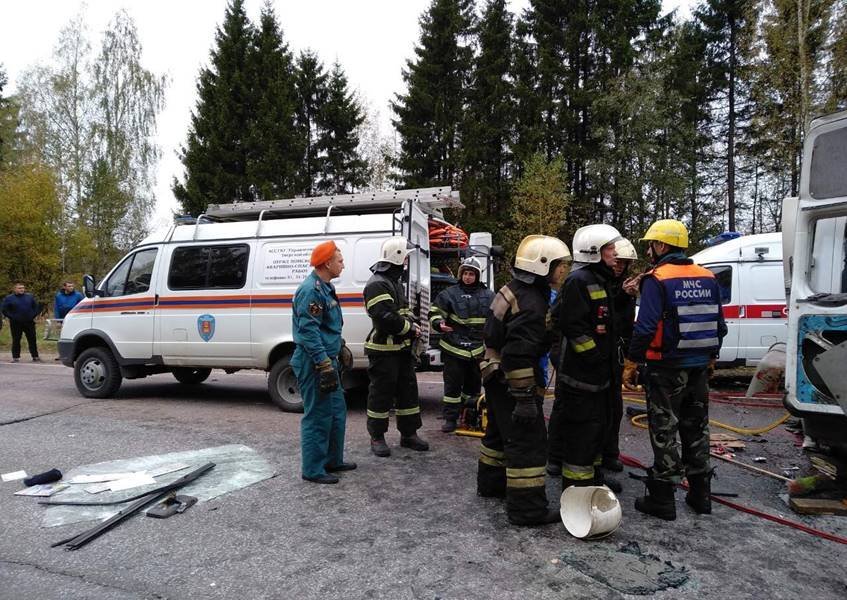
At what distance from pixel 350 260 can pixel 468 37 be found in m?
23.9

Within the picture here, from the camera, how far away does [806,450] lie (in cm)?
419

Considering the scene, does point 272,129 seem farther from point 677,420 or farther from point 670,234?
point 677,420

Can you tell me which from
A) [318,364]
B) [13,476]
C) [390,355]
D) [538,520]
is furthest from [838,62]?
[13,476]

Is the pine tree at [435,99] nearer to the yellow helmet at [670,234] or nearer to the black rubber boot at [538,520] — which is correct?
the yellow helmet at [670,234]

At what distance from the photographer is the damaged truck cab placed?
3.41m

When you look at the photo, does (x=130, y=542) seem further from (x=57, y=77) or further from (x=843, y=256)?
(x=57, y=77)

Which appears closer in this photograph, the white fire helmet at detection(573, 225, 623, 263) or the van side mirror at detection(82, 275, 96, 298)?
the white fire helmet at detection(573, 225, 623, 263)

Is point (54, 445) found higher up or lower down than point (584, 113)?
lower down

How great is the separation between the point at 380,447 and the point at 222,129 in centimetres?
2458

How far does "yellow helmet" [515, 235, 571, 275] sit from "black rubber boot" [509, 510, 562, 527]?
1.59 meters

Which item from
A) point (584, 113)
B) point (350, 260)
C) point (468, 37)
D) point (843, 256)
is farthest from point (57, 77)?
point (843, 256)

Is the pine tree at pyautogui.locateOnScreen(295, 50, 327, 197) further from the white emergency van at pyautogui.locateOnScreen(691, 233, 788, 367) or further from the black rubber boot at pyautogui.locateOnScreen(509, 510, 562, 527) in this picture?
the black rubber boot at pyautogui.locateOnScreen(509, 510, 562, 527)

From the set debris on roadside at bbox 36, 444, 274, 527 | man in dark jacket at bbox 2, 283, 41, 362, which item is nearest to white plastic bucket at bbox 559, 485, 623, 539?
debris on roadside at bbox 36, 444, 274, 527

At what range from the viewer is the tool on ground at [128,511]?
3250mm
